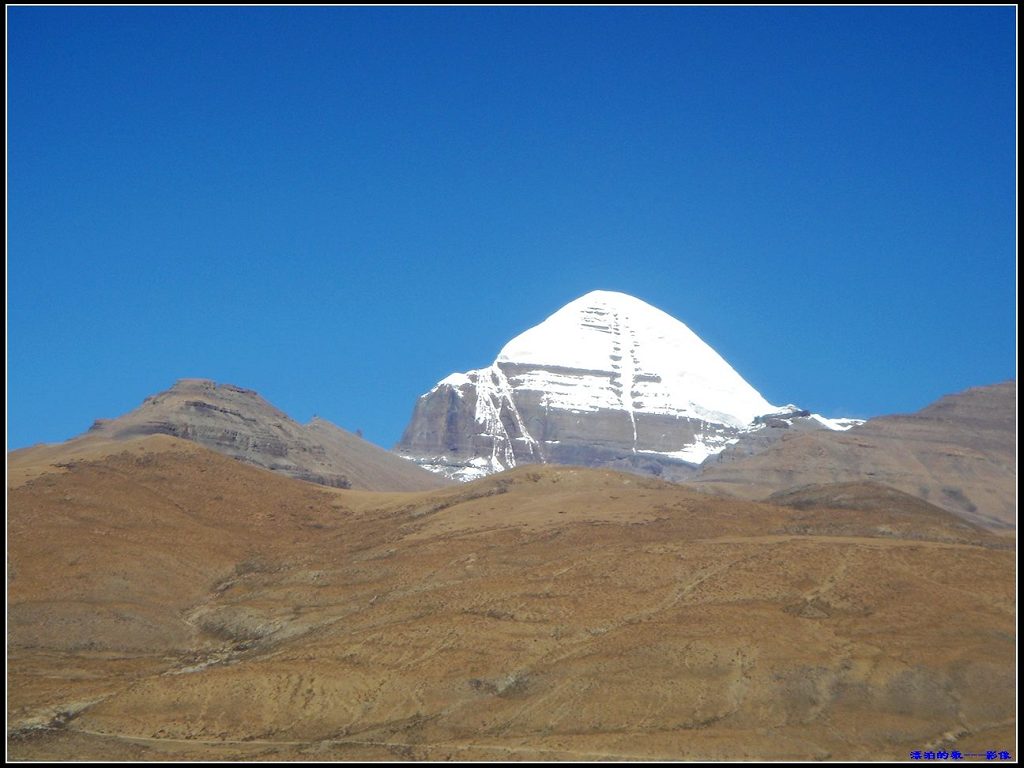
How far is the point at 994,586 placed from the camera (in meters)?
66.8

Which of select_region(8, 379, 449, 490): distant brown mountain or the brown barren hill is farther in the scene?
select_region(8, 379, 449, 490): distant brown mountain

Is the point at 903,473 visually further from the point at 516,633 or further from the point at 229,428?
the point at 516,633

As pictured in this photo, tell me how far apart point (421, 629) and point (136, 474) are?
49806mm

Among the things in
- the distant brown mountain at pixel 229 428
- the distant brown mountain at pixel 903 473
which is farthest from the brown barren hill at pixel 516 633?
the distant brown mountain at pixel 903 473

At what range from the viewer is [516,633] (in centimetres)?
6562

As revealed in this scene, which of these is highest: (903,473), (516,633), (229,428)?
(229,428)

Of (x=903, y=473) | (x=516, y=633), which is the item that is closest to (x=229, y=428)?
(x=903, y=473)

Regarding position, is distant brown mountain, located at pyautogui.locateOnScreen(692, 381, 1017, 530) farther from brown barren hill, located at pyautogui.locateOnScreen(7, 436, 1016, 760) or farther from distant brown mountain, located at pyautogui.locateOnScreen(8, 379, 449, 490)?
brown barren hill, located at pyautogui.locateOnScreen(7, 436, 1016, 760)

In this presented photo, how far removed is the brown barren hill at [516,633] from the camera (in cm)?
5584

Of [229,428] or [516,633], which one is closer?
[516,633]

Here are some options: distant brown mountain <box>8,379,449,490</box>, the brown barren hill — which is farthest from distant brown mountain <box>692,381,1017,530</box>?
the brown barren hill

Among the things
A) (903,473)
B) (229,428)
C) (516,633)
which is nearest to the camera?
(516,633)

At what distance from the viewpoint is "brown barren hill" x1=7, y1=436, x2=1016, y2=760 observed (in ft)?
183

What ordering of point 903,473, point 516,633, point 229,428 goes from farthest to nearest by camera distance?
point 903,473
point 229,428
point 516,633
